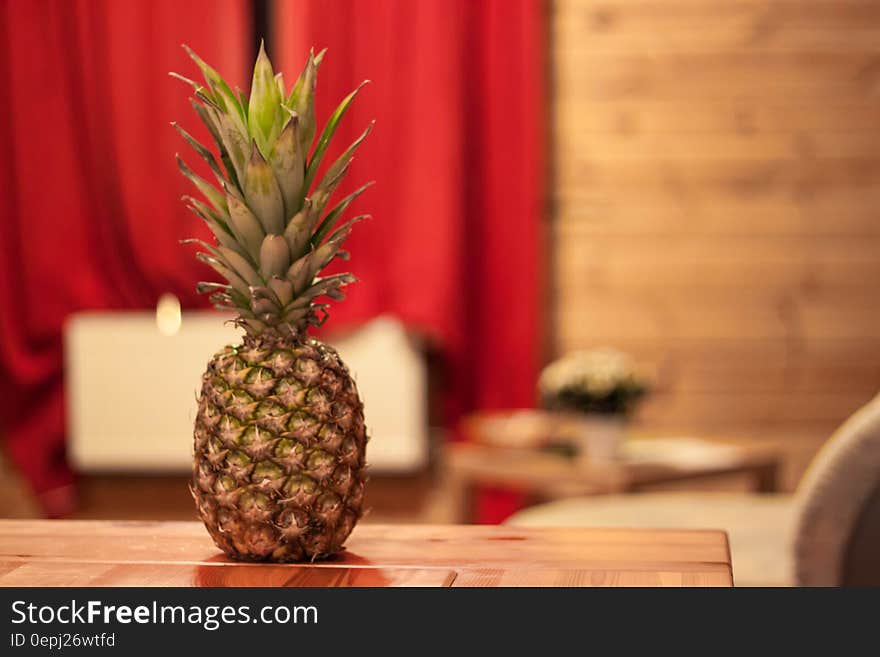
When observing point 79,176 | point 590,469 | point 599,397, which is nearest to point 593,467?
point 590,469

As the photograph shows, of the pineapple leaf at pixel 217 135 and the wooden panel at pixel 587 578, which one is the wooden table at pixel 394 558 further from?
the pineapple leaf at pixel 217 135

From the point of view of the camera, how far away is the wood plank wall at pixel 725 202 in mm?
3965

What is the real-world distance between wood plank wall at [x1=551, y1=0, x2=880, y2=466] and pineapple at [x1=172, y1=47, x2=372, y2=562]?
3162 millimetres

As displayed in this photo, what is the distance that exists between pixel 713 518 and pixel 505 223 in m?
1.85

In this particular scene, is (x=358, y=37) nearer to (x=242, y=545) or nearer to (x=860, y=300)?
(x=860, y=300)

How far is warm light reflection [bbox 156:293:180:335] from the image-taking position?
399cm

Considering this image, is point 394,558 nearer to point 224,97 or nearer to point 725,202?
point 224,97

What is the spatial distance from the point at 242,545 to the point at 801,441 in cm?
338

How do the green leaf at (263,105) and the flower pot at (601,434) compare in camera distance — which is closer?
the green leaf at (263,105)

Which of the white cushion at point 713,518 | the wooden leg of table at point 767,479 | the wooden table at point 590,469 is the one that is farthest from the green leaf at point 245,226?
the wooden leg of table at point 767,479

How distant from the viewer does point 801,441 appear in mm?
4027

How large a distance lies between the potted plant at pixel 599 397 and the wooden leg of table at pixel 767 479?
0.43 m
